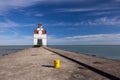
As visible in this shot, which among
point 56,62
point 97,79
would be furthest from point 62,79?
point 56,62

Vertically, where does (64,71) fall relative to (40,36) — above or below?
below

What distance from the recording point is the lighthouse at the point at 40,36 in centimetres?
4838

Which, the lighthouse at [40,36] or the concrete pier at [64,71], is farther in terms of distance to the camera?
the lighthouse at [40,36]

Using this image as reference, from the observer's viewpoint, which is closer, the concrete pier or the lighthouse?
the concrete pier

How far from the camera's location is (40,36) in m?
48.6

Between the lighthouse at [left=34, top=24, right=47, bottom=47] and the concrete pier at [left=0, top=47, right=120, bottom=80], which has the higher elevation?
the lighthouse at [left=34, top=24, right=47, bottom=47]

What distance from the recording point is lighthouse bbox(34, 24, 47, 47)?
48.4 metres

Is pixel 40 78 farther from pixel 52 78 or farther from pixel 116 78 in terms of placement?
pixel 116 78

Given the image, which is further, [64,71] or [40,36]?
[40,36]

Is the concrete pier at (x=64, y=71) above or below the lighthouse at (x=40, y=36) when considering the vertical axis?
below

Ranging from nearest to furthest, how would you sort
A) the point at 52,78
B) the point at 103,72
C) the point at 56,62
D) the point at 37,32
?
the point at 52,78
the point at 103,72
the point at 56,62
the point at 37,32

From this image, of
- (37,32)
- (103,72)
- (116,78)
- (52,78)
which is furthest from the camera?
(37,32)

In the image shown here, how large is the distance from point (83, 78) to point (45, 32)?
43.6 meters

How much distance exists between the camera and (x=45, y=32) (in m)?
49.7
